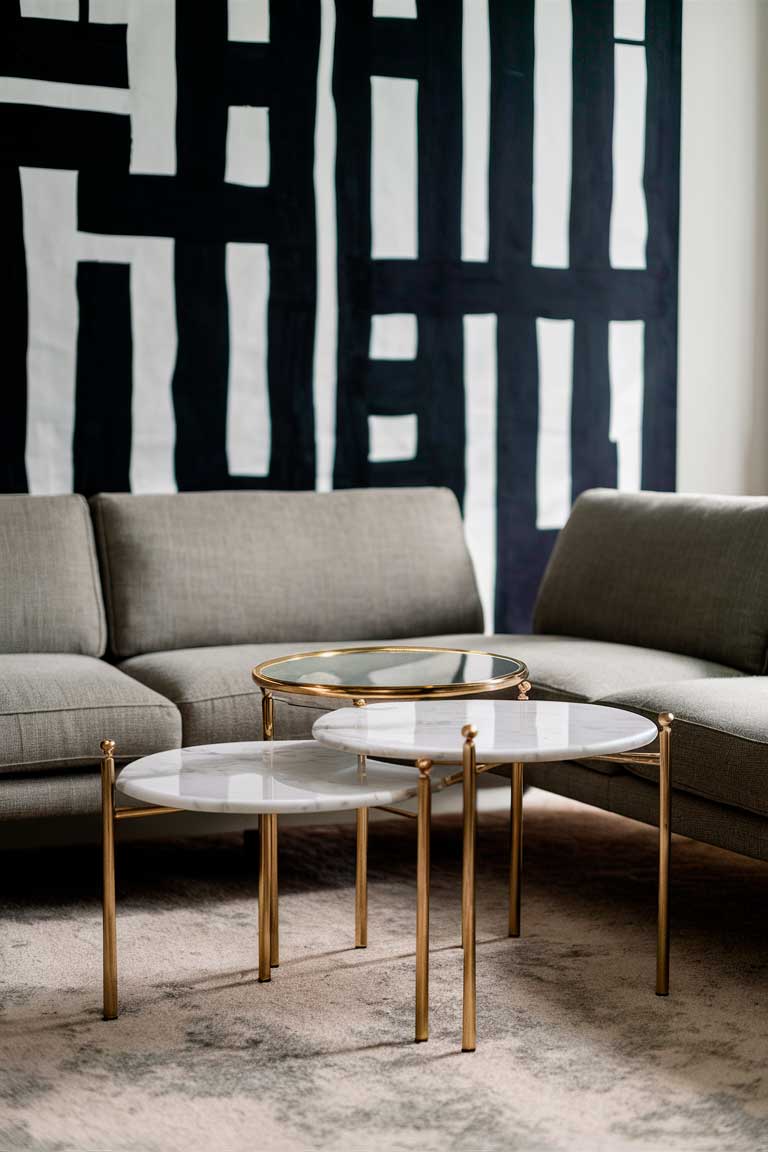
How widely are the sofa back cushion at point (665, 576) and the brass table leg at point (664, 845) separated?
898mm

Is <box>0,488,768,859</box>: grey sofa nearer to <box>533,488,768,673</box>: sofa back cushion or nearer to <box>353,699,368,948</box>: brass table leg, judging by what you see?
<box>533,488,768,673</box>: sofa back cushion

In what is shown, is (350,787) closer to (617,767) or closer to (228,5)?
(617,767)

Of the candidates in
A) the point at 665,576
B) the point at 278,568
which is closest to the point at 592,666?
the point at 665,576

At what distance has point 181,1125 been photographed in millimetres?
1747

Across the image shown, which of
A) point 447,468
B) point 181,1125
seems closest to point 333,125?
point 447,468

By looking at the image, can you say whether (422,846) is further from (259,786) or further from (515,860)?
(515,860)

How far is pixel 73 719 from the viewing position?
8.61ft

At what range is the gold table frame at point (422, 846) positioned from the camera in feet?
6.40

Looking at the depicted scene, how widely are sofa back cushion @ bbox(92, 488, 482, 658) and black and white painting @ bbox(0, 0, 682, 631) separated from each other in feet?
0.99

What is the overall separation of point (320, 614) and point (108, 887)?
1375 millimetres

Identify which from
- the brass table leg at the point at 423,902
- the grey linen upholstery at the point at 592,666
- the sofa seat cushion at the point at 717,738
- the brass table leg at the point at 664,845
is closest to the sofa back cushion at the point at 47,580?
the grey linen upholstery at the point at 592,666

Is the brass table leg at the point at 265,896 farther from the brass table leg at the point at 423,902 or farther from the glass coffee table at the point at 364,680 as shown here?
the brass table leg at the point at 423,902

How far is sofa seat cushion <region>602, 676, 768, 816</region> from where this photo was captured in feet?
7.55

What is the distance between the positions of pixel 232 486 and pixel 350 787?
1.80m
